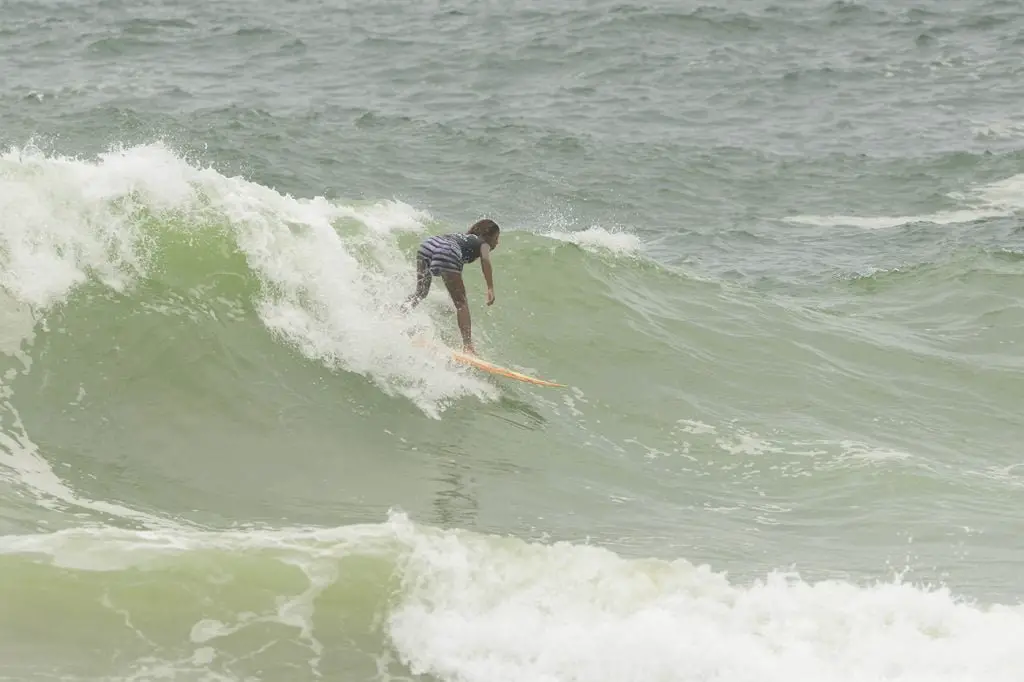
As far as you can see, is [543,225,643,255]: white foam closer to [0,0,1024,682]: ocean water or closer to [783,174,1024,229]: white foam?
[0,0,1024,682]: ocean water

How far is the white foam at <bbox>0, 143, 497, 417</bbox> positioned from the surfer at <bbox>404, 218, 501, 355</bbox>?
271 millimetres

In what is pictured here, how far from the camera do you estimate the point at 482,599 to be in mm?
6309

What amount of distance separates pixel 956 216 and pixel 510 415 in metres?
10.8

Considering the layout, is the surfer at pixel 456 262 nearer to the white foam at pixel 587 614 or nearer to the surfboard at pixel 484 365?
the surfboard at pixel 484 365

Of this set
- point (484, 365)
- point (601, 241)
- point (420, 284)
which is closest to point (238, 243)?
point (420, 284)

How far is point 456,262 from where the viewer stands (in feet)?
34.0

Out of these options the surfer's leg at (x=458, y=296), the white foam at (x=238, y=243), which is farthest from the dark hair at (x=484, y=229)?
the white foam at (x=238, y=243)

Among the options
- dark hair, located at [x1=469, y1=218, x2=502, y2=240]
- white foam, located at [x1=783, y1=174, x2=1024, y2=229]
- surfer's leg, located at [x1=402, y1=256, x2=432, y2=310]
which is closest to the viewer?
surfer's leg, located at [x1=402, y1=256, x2=432, y2=310]

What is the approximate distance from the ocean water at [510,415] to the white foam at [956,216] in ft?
0.28

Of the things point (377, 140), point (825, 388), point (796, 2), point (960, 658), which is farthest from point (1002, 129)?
point (960, 658)

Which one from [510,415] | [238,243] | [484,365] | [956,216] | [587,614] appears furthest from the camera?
[956,216]

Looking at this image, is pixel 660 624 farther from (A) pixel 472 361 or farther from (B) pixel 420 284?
(B) pixel 420 284

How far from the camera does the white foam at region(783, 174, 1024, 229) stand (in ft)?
60.1

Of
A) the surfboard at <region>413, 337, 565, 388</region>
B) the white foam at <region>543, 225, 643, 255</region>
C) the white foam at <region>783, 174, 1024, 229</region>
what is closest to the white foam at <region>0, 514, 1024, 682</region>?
the surfboard at <region>413, 337, 565, 388</region>
